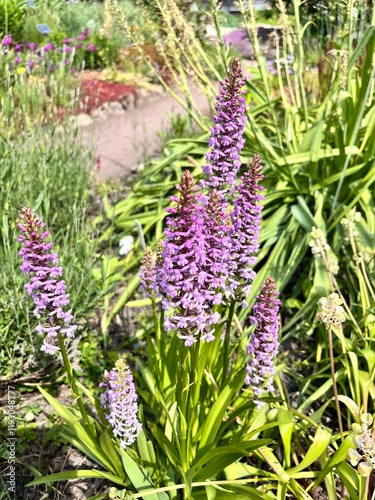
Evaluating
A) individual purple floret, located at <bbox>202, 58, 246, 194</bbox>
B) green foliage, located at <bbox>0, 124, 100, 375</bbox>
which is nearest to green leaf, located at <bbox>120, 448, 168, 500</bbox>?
green foliage, located at <bbox>0, 124, 100, 375</bbox>

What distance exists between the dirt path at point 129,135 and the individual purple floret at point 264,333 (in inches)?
106

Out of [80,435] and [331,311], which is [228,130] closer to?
[331,311]

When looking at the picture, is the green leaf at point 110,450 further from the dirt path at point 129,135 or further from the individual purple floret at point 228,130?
the dirt path at point 129,135

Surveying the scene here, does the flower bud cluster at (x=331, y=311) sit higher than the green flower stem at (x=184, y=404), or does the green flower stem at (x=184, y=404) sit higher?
the flower bud cluster at (x=331, y=311)

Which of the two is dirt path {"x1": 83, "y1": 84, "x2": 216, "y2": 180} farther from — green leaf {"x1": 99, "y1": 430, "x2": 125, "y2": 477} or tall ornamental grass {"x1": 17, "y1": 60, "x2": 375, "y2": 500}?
green leaf {"x1": 99, "y1": 430, "x2": 125, "y2": 477}

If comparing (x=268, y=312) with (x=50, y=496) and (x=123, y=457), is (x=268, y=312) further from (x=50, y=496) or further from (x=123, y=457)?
(x=50, y=496)

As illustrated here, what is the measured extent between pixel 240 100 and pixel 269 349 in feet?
2.61

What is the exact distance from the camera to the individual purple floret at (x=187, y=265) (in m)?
1.16

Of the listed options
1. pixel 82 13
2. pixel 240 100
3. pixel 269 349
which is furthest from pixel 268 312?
pixel 82 13

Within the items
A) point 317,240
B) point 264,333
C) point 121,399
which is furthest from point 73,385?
point 317,240

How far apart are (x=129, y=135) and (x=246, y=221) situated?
17.9 feet

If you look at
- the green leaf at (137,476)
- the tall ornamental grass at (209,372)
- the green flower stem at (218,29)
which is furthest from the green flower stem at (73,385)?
the green flower stem at (218,29)

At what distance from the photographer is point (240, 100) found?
53.4 inches

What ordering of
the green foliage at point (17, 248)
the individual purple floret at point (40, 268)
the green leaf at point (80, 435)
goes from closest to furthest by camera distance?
1. the individual purple floret at point (40, 268)
2. the green leaf at point (80, 435)
3. the green foliage at point (17, 248)
